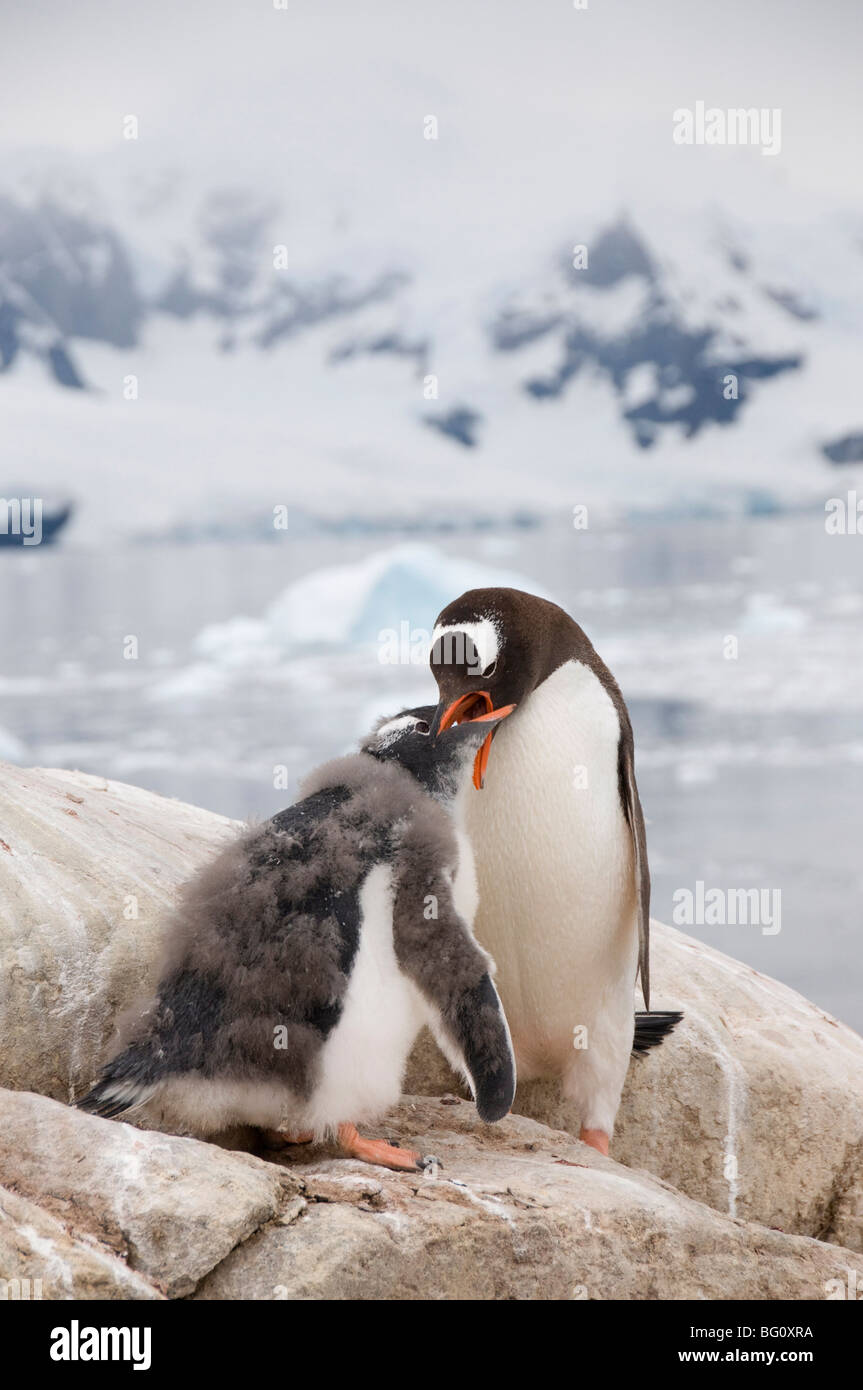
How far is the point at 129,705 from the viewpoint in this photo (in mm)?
9914

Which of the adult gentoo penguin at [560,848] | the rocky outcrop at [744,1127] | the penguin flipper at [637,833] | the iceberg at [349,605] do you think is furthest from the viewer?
the iceberg at [349,605]

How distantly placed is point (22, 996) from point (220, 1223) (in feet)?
1.74

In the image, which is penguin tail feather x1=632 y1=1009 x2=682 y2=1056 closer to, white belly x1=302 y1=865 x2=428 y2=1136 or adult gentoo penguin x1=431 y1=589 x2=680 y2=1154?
adult gentoo penguin x1=431 y1=589 x2=680 y2=1154

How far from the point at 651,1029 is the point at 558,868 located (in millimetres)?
511

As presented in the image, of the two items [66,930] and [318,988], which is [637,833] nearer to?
[318,988]

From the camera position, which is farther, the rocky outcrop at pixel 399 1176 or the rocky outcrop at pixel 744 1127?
the rocky outcrop at pixel 744 1127

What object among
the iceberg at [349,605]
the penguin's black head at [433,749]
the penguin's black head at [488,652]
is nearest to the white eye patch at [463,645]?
the penguin's black head at [488,652]

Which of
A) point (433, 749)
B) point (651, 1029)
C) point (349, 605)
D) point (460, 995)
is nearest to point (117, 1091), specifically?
point (460, 995)

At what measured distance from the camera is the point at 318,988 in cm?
161

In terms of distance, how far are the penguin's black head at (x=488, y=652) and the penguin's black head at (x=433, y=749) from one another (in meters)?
0.05

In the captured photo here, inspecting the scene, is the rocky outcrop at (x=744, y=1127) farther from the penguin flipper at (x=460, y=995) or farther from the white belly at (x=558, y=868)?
the penguin flipper at (x=460, y=995)

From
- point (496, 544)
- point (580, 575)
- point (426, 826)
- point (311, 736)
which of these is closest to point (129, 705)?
point (311, 736)

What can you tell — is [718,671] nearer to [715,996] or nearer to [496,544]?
[496,544]

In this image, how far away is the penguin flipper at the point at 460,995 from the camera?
163cm
